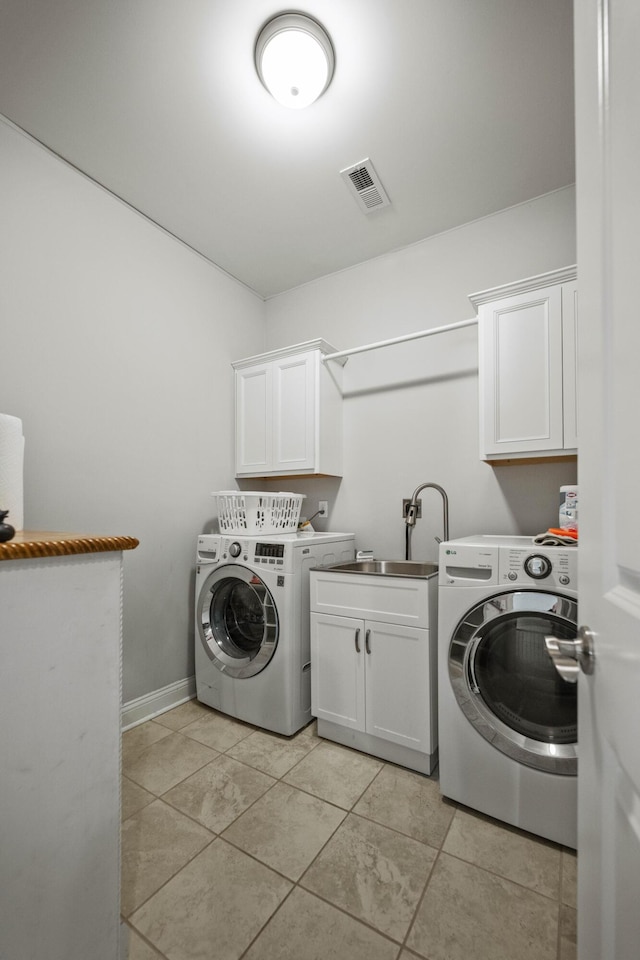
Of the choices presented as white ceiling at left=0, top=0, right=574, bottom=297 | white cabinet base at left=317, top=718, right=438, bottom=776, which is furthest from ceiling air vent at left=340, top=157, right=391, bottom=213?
white cabinet base at left=317, top=718, right=438, bottom=776

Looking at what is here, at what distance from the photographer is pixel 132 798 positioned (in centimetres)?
165

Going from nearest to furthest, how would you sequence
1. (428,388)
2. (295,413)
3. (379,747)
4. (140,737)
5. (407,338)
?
1. (379,747)
2. (140,737)
3. (407,338)
4. (428,388)
5. (295,413)

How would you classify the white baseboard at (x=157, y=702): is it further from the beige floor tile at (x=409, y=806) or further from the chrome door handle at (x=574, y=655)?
the chrome door handle at (x=574, y=655)

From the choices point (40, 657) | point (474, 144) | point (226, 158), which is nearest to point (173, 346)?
point (226, 158)

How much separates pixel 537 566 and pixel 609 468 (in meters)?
1.10

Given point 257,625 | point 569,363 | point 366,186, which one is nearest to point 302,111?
point 366,186

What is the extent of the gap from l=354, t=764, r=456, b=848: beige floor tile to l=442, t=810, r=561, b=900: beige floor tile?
0.16 ft

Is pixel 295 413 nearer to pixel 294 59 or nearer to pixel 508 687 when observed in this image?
pixel 294 59

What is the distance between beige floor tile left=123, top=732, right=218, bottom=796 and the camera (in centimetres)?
176

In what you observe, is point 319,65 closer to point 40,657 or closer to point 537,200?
point 537,200

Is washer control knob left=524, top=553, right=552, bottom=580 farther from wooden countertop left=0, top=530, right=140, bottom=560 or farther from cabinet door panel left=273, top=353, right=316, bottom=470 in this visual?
cabinet door panel left=273, top=353, right=316, bottom=470

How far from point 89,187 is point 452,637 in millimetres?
2746

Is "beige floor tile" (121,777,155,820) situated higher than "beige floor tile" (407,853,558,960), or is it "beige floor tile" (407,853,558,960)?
"beige floor tile" (407,853,558,960)

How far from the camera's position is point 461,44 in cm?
155
